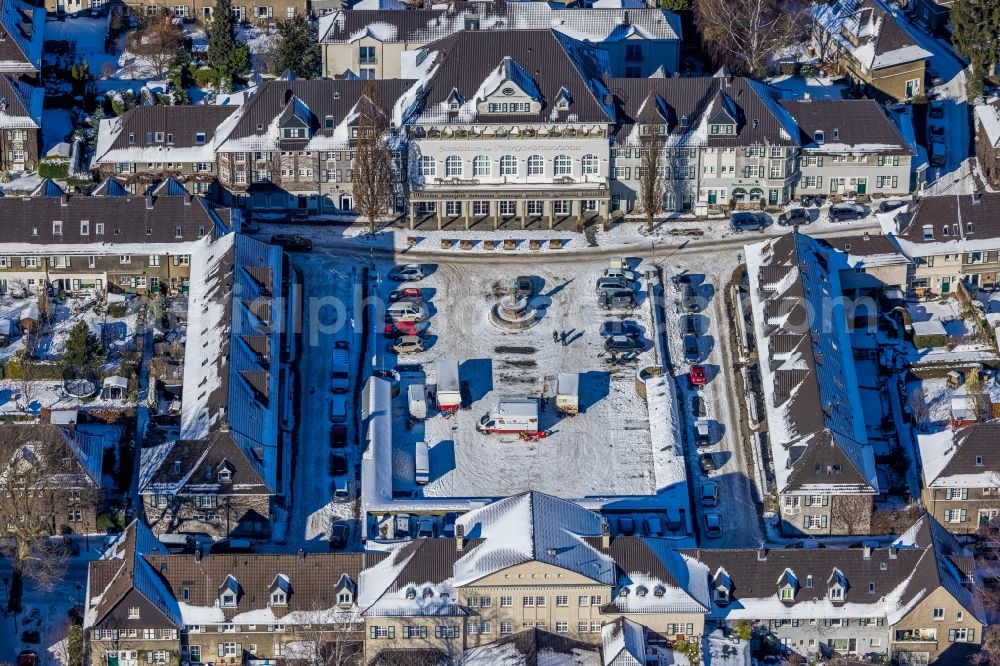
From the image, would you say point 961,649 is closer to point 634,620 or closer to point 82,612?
point 634,620

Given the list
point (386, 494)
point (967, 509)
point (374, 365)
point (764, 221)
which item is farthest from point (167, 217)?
point (967, 509)

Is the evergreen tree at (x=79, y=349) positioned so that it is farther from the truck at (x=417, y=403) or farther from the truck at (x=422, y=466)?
the truck at (x=422, y=466)

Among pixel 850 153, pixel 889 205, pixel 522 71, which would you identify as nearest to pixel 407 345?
pixel 522 71

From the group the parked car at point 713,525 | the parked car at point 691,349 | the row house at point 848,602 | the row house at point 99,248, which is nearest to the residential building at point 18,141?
the row house at point 99,248

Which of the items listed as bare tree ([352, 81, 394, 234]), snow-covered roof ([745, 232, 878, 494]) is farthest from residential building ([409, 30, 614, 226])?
snow-covered roof ([745, 232, 878, 494])

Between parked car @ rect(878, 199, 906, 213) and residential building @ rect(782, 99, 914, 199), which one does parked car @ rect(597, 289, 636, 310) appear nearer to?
residential building @ rect(782, 99, 914, 199)
